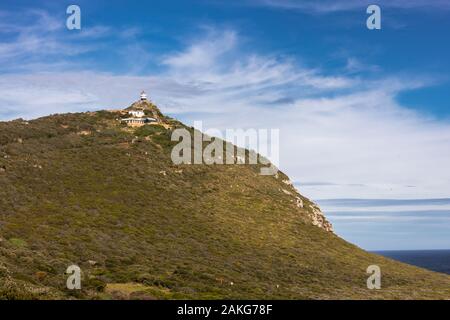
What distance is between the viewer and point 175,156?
77812 mm

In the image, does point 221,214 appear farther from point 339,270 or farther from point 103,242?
point 103,242

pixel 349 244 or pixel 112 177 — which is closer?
pixel 112 177

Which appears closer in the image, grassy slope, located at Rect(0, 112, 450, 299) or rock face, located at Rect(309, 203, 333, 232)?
grassy slope, located at Rect(0, 112, 450, 299)

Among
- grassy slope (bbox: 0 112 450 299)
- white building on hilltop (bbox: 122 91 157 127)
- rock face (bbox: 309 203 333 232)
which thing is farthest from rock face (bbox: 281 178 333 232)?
white building on hilltop (bbox: 122 91 157 127)

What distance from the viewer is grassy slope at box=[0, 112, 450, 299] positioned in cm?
3127

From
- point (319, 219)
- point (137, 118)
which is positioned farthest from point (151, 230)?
point (137, 118)

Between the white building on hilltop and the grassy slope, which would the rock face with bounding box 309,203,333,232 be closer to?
the grassy slope

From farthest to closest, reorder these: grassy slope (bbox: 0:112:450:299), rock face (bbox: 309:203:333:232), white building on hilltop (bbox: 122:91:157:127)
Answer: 1. white building on hilltop (bbox: 122:91:157:127)
2. rock face (bbox: 309:203:333:232)
3. grassy slope (bbox: 0:112:450:299)

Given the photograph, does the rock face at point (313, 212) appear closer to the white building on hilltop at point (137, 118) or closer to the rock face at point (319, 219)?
the rock face at point (319, 219)

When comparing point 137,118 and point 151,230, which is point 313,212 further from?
point 137,118

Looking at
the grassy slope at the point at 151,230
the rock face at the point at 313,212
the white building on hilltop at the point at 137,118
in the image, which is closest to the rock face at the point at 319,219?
the rock face at the point at 313,212
